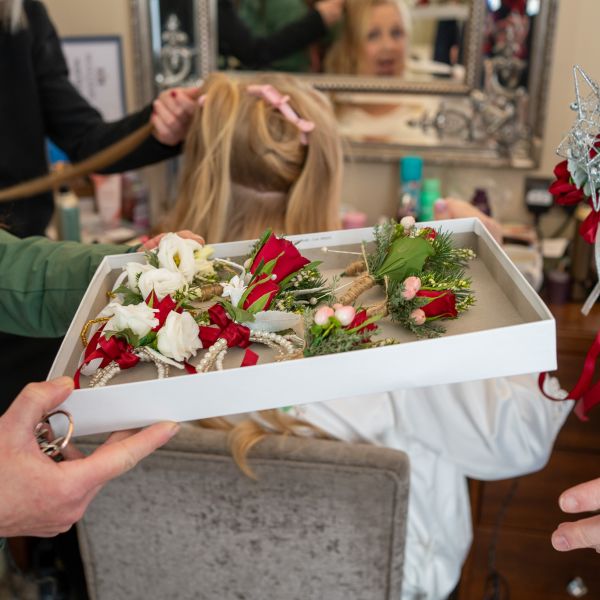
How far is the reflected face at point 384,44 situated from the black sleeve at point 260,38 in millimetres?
109

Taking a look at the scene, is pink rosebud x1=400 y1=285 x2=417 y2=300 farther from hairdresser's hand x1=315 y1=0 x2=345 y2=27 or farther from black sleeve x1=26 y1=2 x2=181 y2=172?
hairdresser's hand x1=315 y1=0 x2=345 y2=27

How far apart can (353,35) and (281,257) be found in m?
1.17

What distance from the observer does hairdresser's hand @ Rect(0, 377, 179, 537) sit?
61 cm

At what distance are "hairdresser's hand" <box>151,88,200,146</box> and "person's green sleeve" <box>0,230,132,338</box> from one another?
1.31 ft

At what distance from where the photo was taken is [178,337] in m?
0.63

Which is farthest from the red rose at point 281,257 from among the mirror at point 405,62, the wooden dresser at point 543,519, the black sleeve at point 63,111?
the mirror at point 405,62

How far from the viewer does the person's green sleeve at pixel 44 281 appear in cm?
87

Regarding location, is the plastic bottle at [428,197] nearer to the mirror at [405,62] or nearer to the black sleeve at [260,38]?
the mirror at [405,62]

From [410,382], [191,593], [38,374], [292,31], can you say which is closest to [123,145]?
[38,374]

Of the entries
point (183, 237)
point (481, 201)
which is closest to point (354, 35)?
point (481, 201)

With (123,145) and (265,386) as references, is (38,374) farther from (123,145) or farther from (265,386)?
(265,386)

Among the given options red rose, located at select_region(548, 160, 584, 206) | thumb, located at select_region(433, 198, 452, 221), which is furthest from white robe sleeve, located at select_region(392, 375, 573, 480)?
red rose, located at select_region(548, 160, 584, 206)

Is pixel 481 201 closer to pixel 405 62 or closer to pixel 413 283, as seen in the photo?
pixel 405 62

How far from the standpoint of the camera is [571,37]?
165 cm
